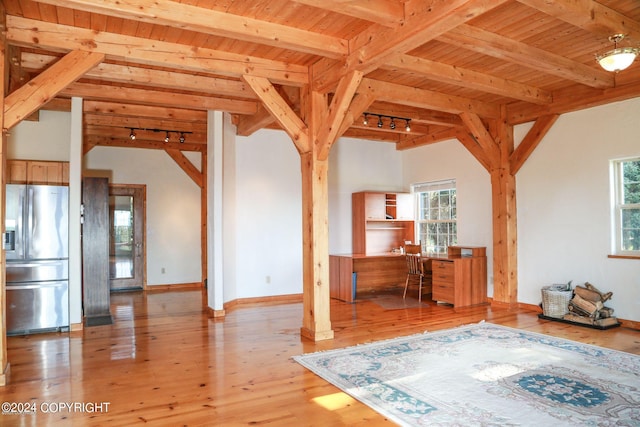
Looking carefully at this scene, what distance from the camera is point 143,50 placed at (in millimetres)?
4152

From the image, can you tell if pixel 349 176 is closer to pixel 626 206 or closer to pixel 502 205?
pixel 502 205

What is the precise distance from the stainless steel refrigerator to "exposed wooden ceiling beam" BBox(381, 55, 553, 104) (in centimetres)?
452

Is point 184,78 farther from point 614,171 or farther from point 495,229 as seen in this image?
point 614,171

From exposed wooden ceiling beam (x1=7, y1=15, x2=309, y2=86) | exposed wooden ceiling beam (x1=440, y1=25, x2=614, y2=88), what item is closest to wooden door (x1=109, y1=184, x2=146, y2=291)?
exposed wooden ceiling beam (x1=7, y1=15, x2=309, y2=86)

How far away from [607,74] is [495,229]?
2653mm

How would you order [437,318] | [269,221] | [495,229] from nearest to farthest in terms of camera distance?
[437,318]
[495,229]
[269,221]

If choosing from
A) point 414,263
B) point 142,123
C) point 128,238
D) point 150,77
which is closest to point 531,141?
point 414,263

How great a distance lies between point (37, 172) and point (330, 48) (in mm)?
4385

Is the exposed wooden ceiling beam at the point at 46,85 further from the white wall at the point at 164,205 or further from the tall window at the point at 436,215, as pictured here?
the tall window at the point at 436,215

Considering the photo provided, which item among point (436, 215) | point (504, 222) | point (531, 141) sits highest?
point (531, 141)

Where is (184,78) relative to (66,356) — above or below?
above

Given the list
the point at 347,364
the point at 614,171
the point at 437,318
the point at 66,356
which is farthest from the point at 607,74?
the point at 66,356

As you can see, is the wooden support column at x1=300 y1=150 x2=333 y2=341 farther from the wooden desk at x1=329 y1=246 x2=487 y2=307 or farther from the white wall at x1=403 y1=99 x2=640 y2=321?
the white wall at x1=403 y1=99 x2=640 y2=321

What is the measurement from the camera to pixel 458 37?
377cm
